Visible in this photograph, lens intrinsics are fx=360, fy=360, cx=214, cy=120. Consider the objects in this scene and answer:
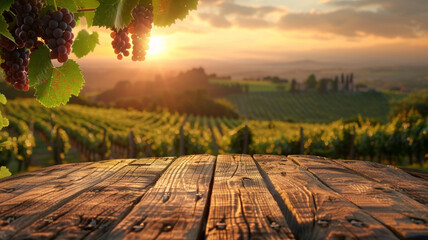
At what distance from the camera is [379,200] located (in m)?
1.61

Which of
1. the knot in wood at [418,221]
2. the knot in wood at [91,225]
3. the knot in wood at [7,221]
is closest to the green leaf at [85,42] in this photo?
the knot in wood at [7,221]

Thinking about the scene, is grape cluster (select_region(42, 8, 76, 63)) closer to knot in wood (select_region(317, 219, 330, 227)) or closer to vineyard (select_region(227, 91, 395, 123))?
knot in wood (select_region(317, 219, 330, 227))

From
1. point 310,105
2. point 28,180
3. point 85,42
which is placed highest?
point 85,42

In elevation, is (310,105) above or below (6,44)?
below

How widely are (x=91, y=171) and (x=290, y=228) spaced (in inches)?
53.2

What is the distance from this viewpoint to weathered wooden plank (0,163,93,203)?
176 centimetres

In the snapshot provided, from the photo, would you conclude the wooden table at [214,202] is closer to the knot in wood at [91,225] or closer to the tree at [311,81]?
the knot in wood at [91,225]

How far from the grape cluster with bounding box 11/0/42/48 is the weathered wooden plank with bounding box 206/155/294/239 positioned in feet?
3.48

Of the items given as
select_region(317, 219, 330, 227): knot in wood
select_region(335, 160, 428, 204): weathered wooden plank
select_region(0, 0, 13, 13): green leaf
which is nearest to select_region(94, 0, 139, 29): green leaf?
select_region(0, 0, 13, 13): green leaf

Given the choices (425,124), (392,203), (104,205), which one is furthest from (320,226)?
(425,124)

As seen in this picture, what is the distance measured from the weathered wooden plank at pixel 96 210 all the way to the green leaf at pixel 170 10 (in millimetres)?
849

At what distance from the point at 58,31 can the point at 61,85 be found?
40 centimetres

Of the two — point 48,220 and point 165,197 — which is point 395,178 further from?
point 48,220

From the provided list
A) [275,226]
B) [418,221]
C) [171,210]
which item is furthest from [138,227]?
[418,221]
